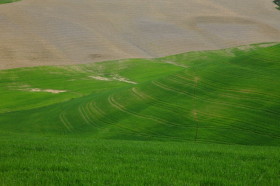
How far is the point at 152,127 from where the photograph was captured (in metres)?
21.5

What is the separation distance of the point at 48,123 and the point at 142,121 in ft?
25.7

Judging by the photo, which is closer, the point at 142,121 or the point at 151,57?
the point at 142,121

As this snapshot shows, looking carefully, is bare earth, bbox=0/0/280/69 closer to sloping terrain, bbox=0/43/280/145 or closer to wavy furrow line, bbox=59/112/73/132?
sloping terrain, bbox=0/43/280/145

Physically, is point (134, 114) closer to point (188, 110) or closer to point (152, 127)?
point (152, 127)

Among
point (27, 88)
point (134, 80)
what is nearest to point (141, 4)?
point (134, 80)

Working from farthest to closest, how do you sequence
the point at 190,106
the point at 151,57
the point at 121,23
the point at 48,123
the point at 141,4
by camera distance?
the point at 141,4, the point at 121,23, the point at 151,57, the point at 48,123, the point at 190,106

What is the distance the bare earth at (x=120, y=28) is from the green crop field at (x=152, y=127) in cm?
1296

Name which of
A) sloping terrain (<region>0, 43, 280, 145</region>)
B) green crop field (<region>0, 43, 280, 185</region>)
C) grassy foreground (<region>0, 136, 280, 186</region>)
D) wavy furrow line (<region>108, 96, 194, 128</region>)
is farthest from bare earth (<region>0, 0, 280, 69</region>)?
grassy foreground (<region>0, 136, 280, 186</region>)

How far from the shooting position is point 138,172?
7.72 meters

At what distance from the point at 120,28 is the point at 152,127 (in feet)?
190

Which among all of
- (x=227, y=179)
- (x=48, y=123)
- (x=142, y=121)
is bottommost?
(x=48, y=123)

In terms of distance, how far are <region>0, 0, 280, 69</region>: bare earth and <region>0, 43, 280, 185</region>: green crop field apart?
12964mm

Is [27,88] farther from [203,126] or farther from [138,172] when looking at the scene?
[138,172]

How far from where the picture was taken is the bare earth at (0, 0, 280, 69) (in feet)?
211
